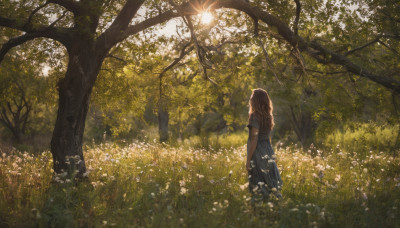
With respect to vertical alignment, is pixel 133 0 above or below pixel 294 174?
above

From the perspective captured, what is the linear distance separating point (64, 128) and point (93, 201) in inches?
87.4

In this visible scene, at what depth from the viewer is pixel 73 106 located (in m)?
6.13

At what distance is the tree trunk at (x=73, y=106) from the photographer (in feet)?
20.0

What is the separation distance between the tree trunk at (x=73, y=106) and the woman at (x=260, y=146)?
11.4 feet

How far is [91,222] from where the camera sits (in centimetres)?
376

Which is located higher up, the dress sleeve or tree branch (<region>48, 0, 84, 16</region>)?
tree branch (<region>48, 0, 84, 16</region>)

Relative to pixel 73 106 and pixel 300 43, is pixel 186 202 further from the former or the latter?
pixel 300 43

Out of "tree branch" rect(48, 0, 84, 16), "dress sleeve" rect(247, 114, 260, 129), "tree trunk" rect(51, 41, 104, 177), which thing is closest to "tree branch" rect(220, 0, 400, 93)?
"dress sleeve" rect(247, 114, 260, 129)

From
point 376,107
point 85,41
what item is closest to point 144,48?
point 85,41

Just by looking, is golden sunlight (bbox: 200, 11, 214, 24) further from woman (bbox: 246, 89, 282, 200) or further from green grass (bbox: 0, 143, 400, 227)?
green grass (bbox: 0, 143, 400, 227)

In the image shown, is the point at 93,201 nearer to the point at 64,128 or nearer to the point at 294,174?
the point at 64,128

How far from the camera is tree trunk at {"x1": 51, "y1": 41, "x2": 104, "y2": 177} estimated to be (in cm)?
609

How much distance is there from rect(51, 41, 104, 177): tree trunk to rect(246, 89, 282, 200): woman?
136 inches

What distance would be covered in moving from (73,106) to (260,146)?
385cm
